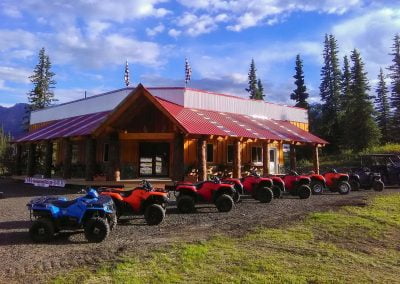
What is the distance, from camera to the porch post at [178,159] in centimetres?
1884

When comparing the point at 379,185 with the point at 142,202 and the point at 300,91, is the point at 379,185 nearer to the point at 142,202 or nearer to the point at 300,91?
the point at 142,202

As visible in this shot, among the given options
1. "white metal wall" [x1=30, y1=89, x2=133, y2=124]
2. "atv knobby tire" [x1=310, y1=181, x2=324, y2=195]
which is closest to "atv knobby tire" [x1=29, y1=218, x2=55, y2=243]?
"atv knobby tire" [x1=310, y1=181, x2=324, y2=195]

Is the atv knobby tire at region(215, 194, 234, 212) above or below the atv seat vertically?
below

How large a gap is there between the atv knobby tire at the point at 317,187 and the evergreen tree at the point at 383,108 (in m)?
38.8

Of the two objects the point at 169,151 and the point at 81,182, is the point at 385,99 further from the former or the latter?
the point at 81,182

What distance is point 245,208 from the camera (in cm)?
1281

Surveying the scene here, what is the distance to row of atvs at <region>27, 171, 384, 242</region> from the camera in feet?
27.3

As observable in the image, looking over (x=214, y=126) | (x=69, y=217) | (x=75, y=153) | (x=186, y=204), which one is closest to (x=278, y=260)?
(x=69, y=217)

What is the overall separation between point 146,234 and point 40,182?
14189 mm

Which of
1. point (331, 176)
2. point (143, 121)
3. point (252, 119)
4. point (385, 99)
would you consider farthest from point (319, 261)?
point (385, 99)

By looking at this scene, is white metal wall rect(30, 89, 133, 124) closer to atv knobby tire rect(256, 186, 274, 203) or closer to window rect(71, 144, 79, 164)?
window rect(71, 144, 79, 164)

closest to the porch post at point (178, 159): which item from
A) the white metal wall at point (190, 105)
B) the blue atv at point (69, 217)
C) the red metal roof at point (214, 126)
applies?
the red metal roof at point (214, 126)

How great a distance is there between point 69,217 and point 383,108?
55.8 meters

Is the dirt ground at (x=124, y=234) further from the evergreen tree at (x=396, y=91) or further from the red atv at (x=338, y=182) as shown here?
the evergreen tree at (x=396, y=91)
